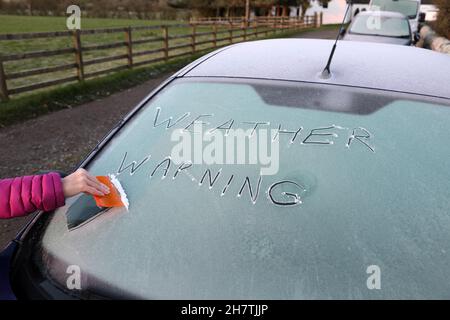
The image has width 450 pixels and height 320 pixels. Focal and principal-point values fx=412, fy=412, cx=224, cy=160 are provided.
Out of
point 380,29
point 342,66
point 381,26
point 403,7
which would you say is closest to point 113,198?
point 342,66

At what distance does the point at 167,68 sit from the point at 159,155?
10.8 meters

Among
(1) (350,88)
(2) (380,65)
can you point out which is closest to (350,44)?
(2) (380,65)

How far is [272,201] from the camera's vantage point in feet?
4.27

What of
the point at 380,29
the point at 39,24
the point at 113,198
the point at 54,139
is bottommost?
the point at 54,139

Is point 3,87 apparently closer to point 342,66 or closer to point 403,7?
point 342,66

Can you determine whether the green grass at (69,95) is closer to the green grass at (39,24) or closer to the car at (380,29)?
the car at (380,29)

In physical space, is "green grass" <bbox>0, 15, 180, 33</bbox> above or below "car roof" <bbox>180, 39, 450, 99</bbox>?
below

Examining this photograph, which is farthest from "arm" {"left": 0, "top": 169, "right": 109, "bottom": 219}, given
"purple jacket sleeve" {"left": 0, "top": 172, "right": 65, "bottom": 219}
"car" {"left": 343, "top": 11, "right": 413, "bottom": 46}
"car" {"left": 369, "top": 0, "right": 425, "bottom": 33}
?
"car" {"left": 369, "top": 0, "right": 425, "bottom": 33}

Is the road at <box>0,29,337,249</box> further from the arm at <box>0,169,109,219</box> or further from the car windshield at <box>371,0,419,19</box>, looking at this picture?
the car windshield at <box>371,0,419,19</box>

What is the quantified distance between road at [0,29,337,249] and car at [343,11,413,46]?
5.45m

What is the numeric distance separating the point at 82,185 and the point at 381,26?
32.2 ft

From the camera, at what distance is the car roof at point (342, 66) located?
5.48 ft

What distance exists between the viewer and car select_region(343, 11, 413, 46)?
906 centimetres
